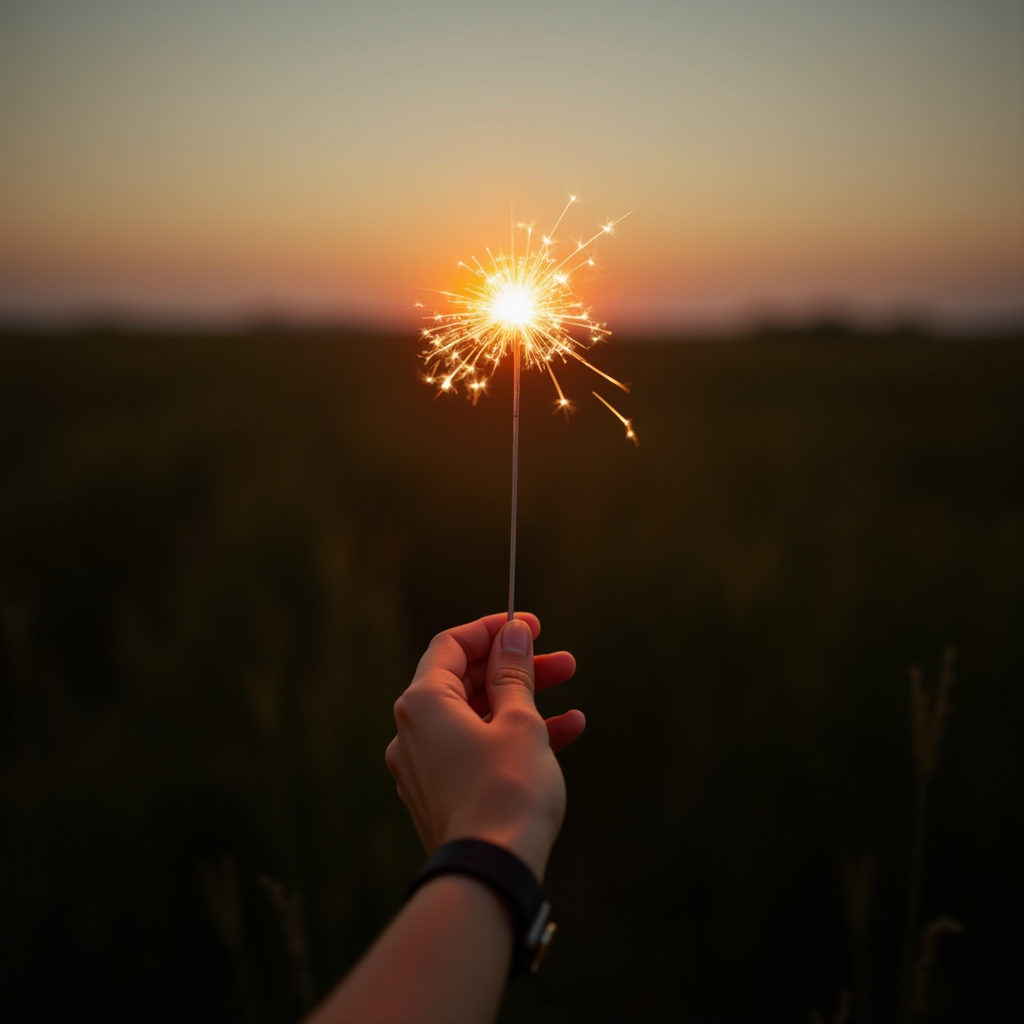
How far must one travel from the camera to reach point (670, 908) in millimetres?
3107

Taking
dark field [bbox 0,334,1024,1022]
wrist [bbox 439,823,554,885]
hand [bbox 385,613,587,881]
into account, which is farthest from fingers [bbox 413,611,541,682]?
dark field [bbox 0,334,1024,1022]

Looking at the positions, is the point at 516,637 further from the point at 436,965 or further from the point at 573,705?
the point at 573,705

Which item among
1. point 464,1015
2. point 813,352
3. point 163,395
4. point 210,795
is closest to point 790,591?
point 210,795

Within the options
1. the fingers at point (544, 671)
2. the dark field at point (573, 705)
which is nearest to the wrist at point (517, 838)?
the fingers at point (544, 671)

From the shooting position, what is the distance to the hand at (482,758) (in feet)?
2.93

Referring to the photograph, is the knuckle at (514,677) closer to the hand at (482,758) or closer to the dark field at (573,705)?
the hand at (482,758)

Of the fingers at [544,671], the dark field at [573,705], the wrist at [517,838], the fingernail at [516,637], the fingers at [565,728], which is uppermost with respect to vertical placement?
the fingernail at [516,637]

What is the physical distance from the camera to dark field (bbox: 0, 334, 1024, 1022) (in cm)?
258

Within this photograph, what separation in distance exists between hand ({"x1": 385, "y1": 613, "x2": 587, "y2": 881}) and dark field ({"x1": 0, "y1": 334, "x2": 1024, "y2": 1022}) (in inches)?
20.3

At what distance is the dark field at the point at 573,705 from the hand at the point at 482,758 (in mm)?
515

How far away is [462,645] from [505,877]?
59 cm

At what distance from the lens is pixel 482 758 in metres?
0.97

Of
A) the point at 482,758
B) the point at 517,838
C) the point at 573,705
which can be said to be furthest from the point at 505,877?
the point at 573,705

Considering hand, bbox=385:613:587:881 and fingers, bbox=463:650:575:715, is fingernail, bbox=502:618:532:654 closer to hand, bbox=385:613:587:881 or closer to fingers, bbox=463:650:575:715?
hand, bbox=385:613:587:881
